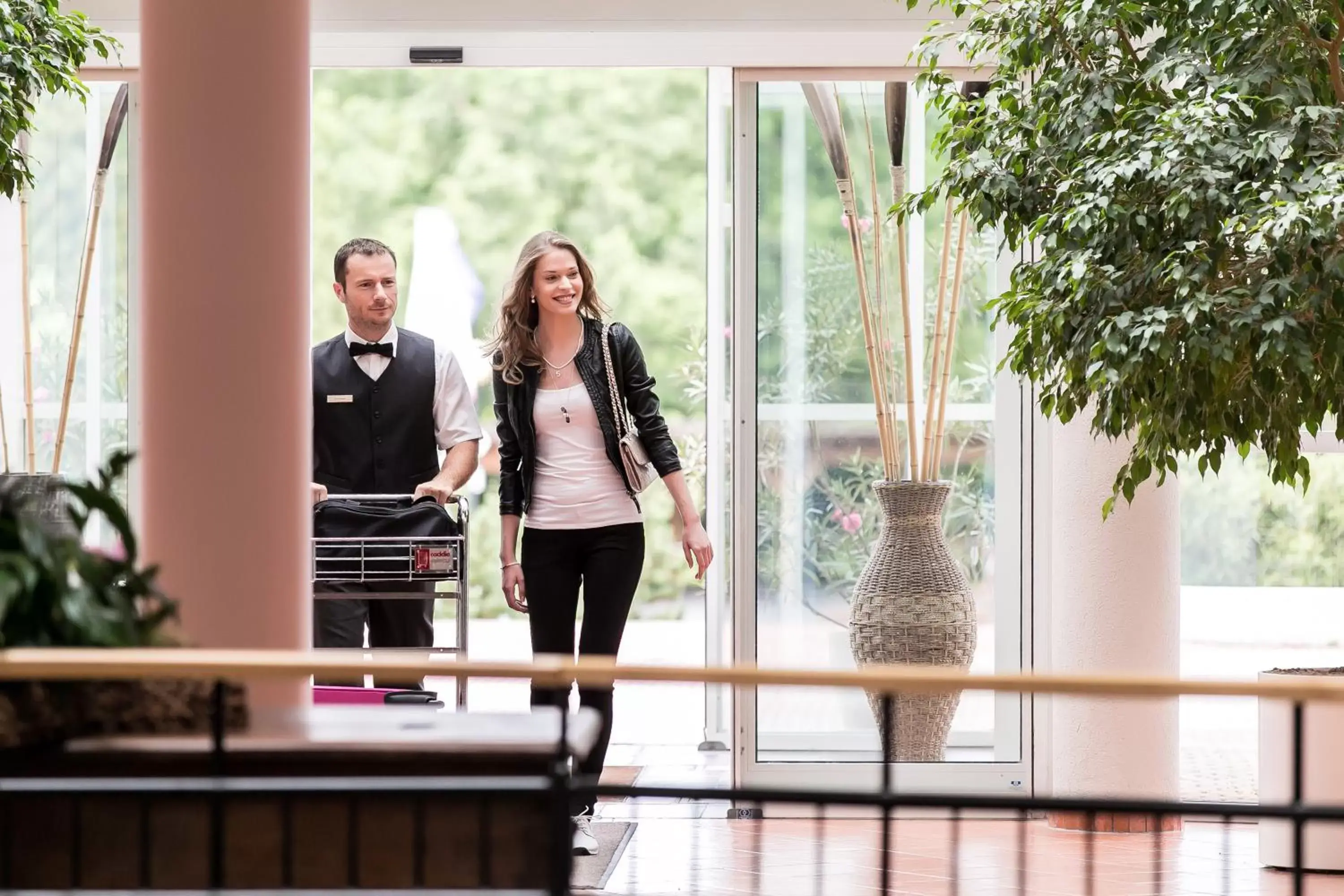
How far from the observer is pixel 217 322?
3146mm

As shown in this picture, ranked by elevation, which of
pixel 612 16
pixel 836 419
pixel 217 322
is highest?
pixel 612 16

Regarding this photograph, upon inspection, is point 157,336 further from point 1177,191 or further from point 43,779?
point 1177,191

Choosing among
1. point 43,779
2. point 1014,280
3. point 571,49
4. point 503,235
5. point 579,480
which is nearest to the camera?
point 43,779

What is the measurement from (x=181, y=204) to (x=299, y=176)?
0.81ft

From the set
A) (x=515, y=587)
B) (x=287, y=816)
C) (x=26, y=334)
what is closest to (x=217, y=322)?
(x=287, y=816)

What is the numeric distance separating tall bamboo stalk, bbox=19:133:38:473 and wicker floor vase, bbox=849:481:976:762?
317 centimetres

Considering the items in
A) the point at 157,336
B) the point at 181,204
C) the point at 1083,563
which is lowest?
the point at 1083,563

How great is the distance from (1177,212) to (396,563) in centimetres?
254

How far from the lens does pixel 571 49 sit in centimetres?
560

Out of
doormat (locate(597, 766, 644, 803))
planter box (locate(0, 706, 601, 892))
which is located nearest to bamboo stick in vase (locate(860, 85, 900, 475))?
doormat (locate(597, 766, 644, 803))

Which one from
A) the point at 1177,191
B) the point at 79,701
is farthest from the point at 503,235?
the point at 79,701

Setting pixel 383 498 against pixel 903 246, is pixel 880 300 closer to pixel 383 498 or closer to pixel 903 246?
pixel 903 246

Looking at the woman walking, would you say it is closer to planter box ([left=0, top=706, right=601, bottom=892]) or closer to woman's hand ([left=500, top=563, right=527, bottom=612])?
woman's hand ([left=500, top=563, right=527, bottom=612])

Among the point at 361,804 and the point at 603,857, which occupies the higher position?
the point at 361,804
